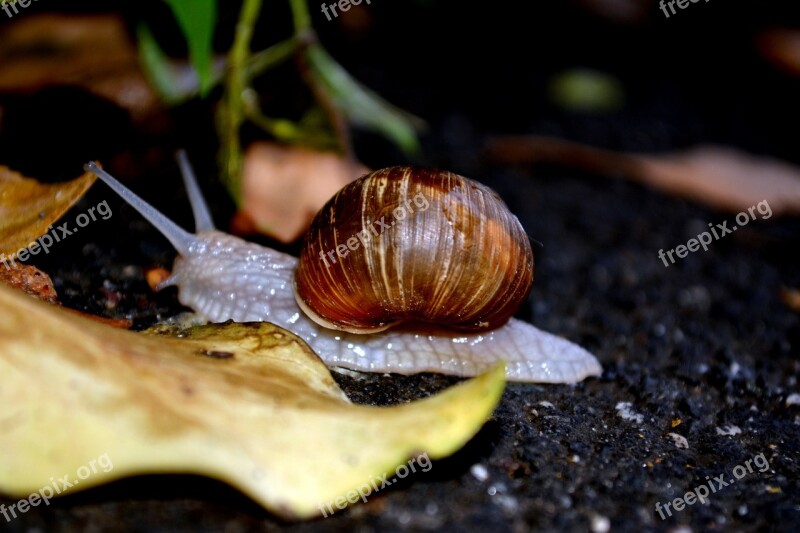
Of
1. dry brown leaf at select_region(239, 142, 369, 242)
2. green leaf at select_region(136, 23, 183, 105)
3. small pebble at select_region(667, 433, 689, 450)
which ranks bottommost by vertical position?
small pebble at select_region(667, 433, 689, 450)

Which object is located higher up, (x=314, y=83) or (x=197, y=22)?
(x=197, y=22)

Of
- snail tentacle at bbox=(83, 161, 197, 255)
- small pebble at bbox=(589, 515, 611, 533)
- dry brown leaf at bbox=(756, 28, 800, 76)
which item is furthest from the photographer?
dry brown leaf at bbox=(756, 28, 800, 76)

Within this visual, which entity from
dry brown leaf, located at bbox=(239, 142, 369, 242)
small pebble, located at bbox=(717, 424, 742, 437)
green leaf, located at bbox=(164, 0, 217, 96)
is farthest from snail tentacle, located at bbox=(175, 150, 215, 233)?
small pebble, located at bbox=(717, 424, 742, 437)

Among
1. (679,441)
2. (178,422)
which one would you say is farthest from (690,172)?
(178,422)

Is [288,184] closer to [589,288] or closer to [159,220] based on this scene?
[159,220]

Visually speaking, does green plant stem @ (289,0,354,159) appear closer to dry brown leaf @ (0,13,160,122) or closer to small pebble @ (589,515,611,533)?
dry brown leaf @ (0,13,160,122)

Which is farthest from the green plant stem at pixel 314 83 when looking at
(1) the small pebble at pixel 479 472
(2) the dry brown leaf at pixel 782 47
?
(2) the dry brown leaf at pixel 782 47

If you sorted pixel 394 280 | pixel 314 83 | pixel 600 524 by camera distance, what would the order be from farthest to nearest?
pixel 314 83 → pixel 394 280 → pixel 600 524
